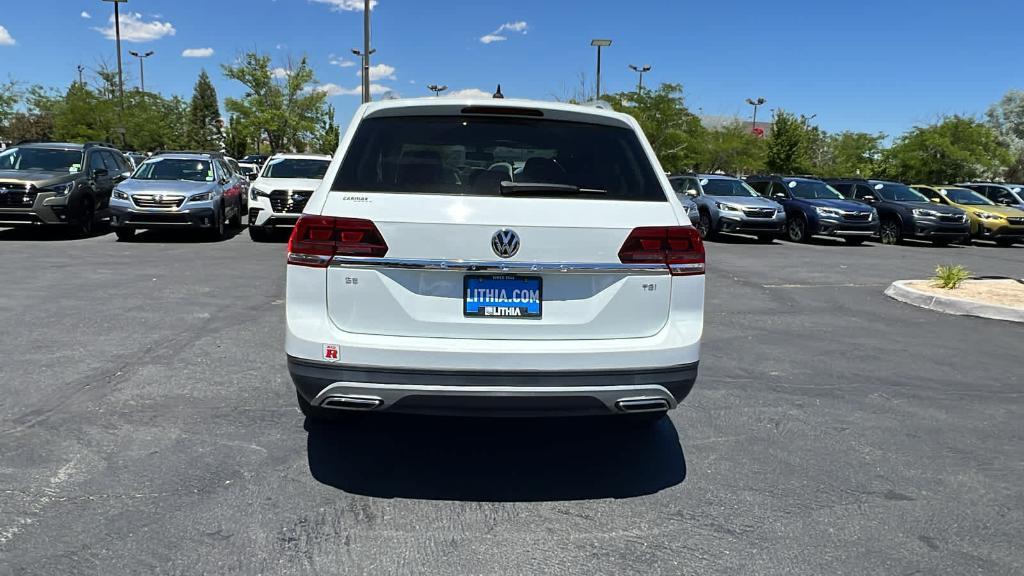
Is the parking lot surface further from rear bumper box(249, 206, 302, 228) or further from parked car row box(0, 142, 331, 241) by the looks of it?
rear bumper box(249, 206, 302, 228)

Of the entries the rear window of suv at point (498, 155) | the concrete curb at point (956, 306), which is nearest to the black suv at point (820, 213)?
the concrete curb at point (956, 306)

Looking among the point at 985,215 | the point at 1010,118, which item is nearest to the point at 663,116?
the point at 985,215

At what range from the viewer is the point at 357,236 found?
10.5 feet

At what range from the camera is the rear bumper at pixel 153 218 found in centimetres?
1350

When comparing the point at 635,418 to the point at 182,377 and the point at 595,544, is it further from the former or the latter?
the point at 182,377

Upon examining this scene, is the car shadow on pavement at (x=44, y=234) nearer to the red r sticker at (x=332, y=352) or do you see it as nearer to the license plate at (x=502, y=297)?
the red r sticker at (x=332, y=352)

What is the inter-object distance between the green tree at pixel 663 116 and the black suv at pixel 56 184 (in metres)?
24.8

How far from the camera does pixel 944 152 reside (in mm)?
35000

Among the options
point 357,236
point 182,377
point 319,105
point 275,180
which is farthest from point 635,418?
point 319,105

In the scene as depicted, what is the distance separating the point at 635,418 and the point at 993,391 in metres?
3.12

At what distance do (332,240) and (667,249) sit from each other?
4.92 ft

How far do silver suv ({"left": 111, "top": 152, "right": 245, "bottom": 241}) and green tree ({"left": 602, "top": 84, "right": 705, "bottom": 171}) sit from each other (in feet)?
77.7

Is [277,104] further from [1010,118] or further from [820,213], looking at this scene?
[1010,118]

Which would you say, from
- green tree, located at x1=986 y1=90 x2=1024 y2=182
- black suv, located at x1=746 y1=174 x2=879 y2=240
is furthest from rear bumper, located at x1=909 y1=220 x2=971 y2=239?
green tree, located at x1=986 y1=90 x2=1024 y2=182
